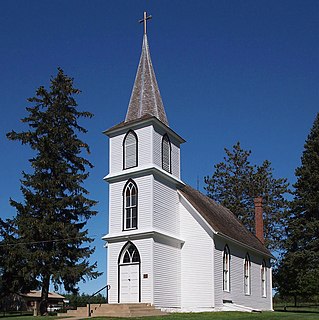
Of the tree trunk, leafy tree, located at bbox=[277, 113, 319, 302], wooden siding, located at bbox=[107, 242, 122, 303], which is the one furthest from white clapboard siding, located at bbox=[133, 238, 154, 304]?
leafy tree, located at bbox=[277, 113, 319, 302]

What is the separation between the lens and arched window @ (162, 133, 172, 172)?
30250 millimetres

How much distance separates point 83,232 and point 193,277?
401 inches

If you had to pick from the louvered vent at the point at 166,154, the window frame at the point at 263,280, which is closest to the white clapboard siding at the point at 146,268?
the louvered vent at the point at 166,154

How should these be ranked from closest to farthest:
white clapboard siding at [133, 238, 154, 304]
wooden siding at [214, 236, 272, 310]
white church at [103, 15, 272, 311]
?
white clapboard siding at [133, 238, 154, 304] → white church at [103, 15, 272, 311] → wooden siding at [214, 236, 272, 310]

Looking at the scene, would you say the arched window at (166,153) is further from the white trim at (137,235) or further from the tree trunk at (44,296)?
the tree trunk at (44,296)

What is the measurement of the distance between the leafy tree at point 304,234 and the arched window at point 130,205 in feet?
75.7

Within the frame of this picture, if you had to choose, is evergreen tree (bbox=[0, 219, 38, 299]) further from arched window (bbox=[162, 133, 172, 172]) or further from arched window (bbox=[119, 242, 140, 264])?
arched window (bbox=[162, 133, 172, 172])

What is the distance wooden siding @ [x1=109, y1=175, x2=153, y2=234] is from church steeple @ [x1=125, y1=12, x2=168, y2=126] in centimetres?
445

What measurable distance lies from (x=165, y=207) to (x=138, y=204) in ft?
5.90

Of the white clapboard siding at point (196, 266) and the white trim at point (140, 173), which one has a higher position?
the white trim at point (140, 173)

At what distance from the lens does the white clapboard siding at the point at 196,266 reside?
28.2 m

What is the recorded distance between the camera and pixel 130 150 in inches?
1179

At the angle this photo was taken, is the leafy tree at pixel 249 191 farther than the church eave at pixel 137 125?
Yes

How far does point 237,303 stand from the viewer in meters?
31.6
